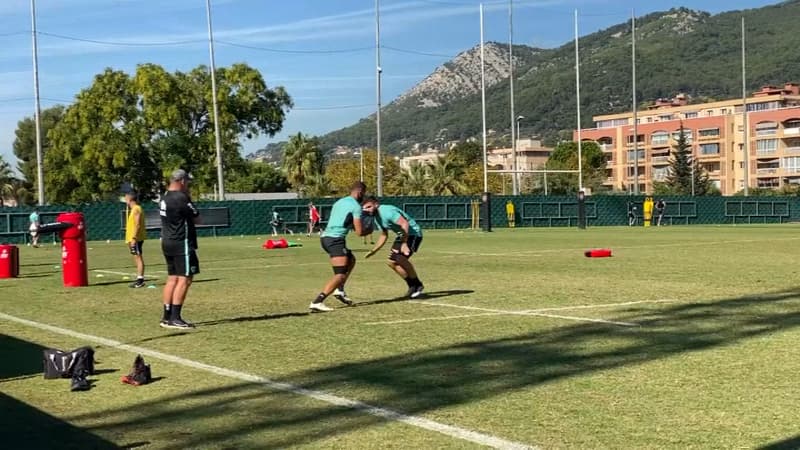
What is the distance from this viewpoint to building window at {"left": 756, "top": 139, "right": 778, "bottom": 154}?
121375 mm

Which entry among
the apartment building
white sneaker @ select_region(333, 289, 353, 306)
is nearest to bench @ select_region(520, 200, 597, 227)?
white sneaker @ select_region(333, 289, 353, 306)

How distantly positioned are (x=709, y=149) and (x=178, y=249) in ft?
432

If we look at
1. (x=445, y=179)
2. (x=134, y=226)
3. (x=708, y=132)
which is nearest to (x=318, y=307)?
(x=134, y=226)

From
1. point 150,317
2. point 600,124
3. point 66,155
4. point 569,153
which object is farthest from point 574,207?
point 600,124

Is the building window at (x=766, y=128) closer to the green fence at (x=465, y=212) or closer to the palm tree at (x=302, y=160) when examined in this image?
the palm tree at (x=302, y=160)

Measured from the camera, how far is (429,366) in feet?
27.1

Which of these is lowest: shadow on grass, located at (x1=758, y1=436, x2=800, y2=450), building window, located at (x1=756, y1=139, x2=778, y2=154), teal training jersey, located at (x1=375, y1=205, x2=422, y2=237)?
shadow on grass, located at (x1=758, y1=436, x2=800, y2=450)

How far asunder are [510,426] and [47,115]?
330 feet

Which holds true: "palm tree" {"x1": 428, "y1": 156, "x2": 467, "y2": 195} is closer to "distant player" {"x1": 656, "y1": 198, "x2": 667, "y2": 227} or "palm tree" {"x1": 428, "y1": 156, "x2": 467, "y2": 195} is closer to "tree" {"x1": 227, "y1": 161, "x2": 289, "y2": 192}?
"tree" {"x1": 227, "y1": 161, "x2": 289, "y2": 192}

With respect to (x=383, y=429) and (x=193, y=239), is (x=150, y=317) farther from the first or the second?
(x=383, y=429)

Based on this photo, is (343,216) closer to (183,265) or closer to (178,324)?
(183,265)

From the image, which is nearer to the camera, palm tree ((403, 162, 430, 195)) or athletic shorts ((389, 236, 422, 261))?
athletic shorts ((389, 236, 422, 261))

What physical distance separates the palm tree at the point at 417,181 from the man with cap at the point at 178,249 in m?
82.5

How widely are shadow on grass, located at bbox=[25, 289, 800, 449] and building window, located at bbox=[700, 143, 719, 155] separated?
127 meters
